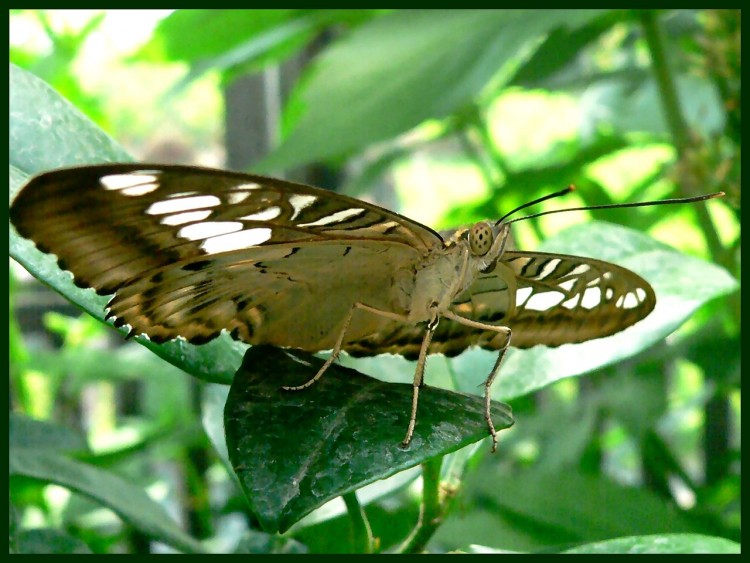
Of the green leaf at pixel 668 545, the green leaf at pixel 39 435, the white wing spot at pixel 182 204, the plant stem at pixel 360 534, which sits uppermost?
the white wing spot at pixel 182 204

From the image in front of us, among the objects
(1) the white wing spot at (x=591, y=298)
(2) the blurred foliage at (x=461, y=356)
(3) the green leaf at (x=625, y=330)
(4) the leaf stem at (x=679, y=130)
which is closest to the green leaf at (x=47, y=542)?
(2) the blurred foliage at (x=461, y=356)

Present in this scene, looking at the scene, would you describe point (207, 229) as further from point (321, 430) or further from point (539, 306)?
point (539, 306)

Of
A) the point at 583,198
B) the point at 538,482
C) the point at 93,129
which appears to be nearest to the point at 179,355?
the point at 93,129

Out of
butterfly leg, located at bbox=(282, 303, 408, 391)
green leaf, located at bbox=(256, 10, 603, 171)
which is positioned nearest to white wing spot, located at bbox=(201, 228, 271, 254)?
butterfly leg, located at bbox=(282, 303, 408, 391)

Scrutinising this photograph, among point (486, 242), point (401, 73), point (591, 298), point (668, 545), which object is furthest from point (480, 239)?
point (401, 73)

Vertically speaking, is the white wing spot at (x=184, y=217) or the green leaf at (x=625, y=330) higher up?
the white wing spot at (x=184, y=217)

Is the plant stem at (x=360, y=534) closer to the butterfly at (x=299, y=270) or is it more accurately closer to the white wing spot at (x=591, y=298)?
the butterfly at (x=299, y=270)
